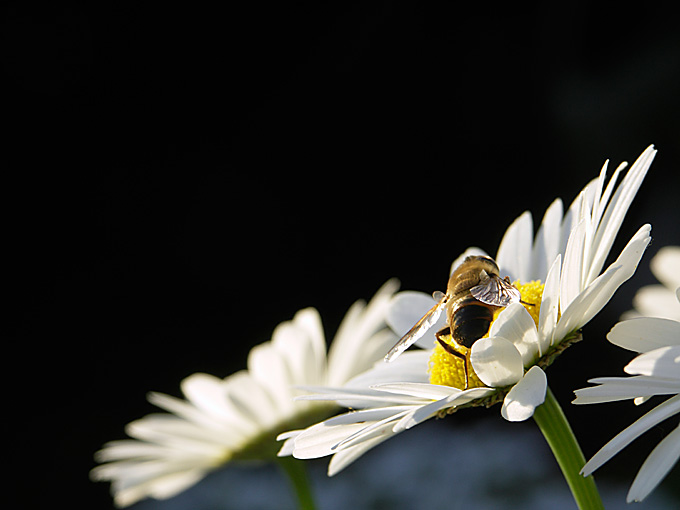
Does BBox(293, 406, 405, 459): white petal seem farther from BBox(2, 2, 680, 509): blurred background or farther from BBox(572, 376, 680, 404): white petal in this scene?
BBox(2, 2, 680, 509): blurred background

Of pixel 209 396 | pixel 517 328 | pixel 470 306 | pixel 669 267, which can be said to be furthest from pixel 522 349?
pixel 209 396

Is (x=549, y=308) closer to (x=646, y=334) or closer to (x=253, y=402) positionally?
(x=646, y=334)

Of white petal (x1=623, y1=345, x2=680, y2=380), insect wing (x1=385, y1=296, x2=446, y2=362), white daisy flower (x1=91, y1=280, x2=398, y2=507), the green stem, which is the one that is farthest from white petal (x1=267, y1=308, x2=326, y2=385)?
white petal (x1=623, y1=345, x2=680, y2=380)

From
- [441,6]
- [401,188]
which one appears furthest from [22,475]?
[441,6]

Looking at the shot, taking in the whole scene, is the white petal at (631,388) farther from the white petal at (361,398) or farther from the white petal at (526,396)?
the white petal at (361,398)

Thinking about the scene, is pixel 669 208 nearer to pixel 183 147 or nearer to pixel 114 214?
pixel 183 147

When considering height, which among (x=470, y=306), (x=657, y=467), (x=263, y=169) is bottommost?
(x=657, y=467)

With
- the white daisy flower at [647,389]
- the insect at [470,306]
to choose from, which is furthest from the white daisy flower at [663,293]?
the white daisy flower at [647,389]
